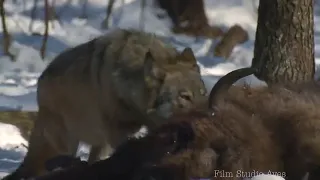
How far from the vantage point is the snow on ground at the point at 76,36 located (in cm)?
1105

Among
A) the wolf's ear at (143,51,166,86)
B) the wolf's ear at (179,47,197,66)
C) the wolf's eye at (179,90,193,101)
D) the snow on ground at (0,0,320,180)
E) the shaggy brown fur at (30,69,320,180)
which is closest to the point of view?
the shaggy brown fur at (30,69,320,180)

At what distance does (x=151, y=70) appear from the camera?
5871 mm

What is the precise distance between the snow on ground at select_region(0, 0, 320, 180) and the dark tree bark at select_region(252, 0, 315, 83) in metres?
1.28

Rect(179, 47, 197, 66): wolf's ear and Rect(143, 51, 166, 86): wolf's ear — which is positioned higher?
Rect(179, 47, 197, 66): wolf's ear

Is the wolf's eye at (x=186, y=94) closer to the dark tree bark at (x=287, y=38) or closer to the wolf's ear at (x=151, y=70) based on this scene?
the wolf's ear at (x=151, y=70)

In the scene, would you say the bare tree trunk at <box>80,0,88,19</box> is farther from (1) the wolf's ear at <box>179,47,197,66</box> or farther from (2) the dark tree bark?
(1) the wolf's ear at <box>179,47,197,66</box>

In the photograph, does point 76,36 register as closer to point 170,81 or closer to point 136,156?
point 170,81

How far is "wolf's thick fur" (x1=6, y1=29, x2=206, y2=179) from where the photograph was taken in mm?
5801

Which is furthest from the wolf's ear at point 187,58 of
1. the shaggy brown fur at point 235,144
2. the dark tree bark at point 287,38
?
the shaggy brown fur at point 235,144

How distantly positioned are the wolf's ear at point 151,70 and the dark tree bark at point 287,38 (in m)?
2.69

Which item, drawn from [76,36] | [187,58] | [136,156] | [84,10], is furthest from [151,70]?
[84,10]

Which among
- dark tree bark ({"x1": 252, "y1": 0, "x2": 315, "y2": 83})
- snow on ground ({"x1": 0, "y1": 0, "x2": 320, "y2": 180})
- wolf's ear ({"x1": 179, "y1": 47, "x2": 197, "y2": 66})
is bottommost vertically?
snow on ground ({"x1": 0, "y1": 0, "x2": 320, "y2": 180})

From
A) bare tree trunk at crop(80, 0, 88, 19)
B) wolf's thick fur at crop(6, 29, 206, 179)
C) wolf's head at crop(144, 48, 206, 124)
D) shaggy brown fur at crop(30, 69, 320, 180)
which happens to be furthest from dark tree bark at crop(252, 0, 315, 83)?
bare tree trunk at crop(80, 0, 88, 19)

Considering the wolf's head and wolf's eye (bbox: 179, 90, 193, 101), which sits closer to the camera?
wolf's eye (bbox: 179, 90, 193, 101)
